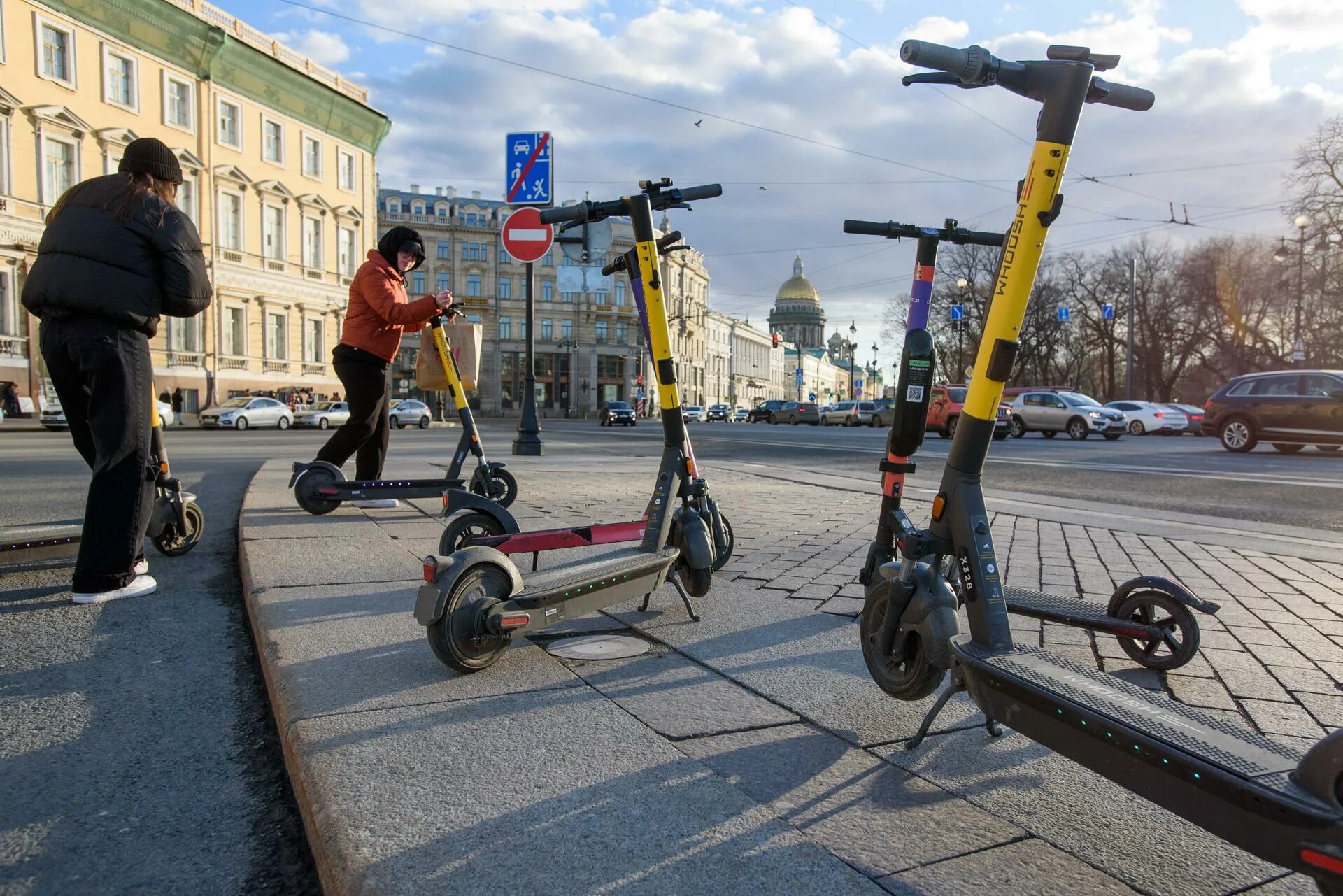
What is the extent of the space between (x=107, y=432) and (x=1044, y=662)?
362cm

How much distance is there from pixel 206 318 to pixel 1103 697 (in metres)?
45.2

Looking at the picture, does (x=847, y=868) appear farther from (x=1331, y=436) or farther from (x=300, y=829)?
(x=1331, y=436)

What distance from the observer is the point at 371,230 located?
52.6 metres

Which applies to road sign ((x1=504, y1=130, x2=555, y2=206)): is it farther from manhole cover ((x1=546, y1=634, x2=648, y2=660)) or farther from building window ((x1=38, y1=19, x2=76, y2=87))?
building window ((x1=38, y1=19, x2=76, y2=87))

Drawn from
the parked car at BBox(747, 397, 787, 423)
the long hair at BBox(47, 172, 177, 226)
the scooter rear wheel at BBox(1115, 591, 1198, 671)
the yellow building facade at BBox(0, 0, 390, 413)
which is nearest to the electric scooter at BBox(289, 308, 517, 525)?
the long hair at BBox(47, 172, 177, 226)

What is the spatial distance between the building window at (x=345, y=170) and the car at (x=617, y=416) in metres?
19.2

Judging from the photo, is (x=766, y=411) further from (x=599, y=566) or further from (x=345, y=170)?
(x=599, y=566)

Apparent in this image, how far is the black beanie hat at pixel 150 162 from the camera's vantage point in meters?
3.94

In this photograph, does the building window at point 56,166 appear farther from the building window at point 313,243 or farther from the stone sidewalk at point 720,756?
the stone sidewalk at point 720,756

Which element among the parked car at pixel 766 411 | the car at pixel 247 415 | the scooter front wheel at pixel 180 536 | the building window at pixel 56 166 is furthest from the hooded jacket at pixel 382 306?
the parked car at pixel 766 411

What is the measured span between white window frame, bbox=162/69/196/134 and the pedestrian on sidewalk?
3985 centimetres

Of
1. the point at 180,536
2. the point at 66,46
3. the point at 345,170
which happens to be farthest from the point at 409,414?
the point at 180,536

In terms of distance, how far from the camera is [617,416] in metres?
48.1

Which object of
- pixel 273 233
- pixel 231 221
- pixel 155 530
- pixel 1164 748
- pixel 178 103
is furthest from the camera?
pixel 273 233
